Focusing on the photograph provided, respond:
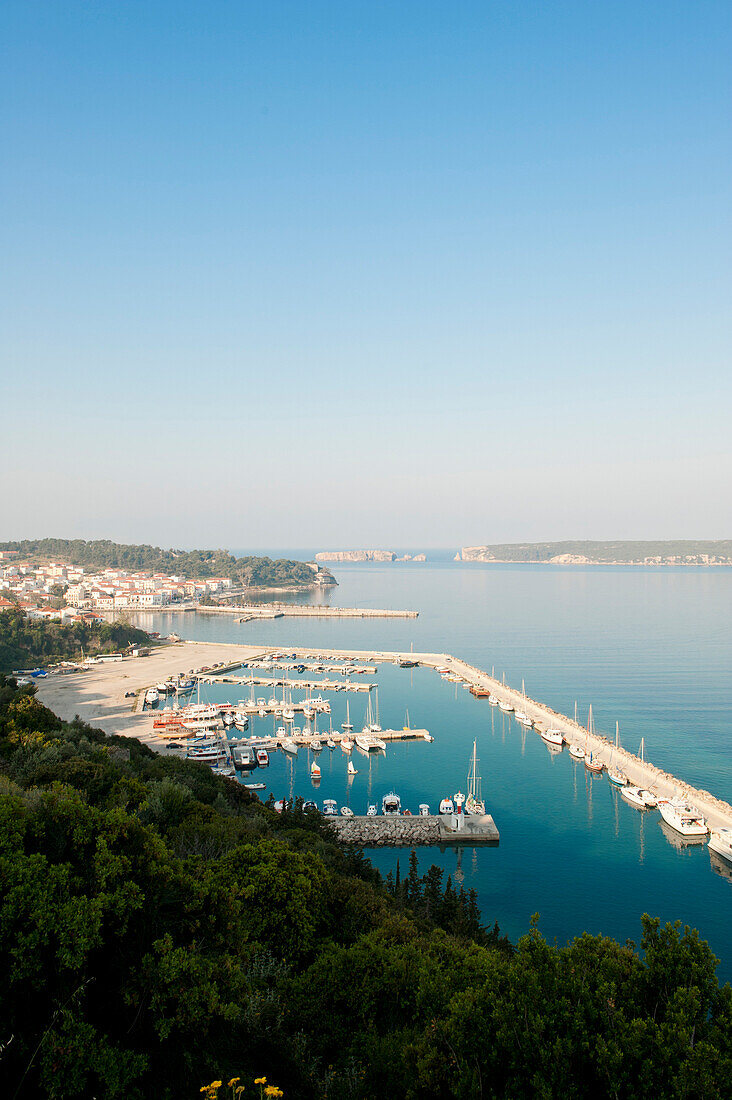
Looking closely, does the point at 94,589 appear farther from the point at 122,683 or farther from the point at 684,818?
the point at 684,818


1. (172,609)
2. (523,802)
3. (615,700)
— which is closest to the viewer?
(523,802)

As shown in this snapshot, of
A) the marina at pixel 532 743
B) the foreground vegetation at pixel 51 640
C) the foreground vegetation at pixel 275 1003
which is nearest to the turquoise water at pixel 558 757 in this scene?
the marina at pixel 532 743

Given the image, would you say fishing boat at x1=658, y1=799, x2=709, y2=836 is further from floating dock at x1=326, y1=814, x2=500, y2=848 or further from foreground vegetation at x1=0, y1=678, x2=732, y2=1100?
foreground vegetation at x1=0, y1=678, x2=732, y2=1100

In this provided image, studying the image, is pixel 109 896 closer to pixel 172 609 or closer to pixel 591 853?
pixel 591 853

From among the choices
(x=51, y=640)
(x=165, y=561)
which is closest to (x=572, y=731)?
(x=51, y=640)

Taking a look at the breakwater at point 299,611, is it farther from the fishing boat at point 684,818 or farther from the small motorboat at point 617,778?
the fishing boat at point 684,818

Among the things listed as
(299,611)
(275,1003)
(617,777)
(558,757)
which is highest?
(275,1003)

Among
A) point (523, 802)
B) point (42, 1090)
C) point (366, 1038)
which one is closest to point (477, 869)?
point (523, 802)
